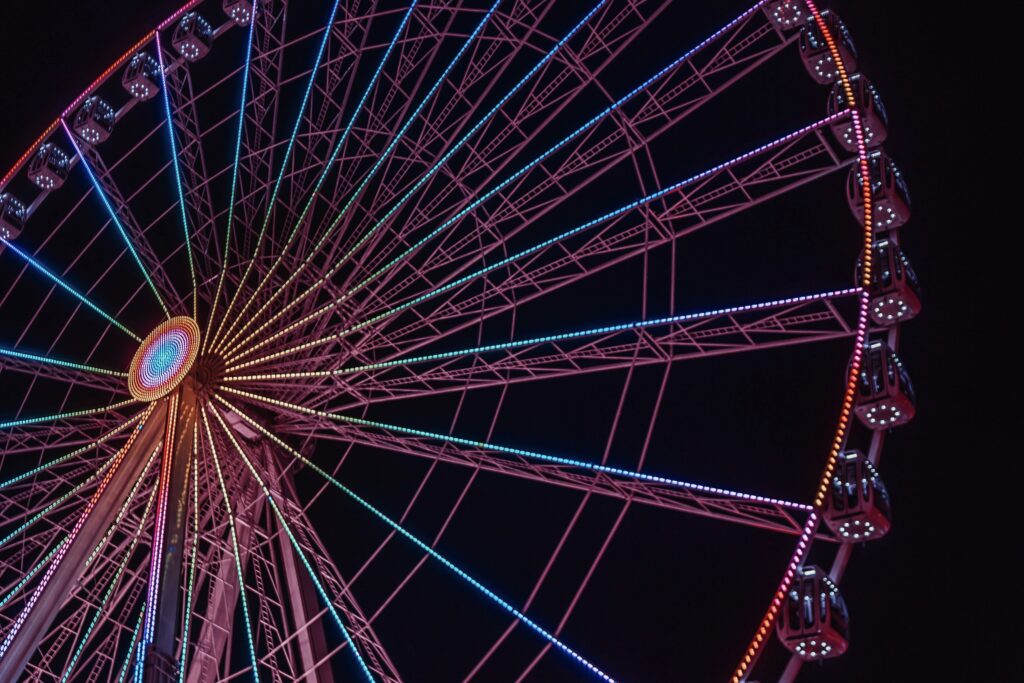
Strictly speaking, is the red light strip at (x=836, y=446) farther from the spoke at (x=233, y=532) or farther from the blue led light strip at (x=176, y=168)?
the blue led light strip at (x=176, y=168)

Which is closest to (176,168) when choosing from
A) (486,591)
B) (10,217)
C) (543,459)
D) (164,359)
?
(164,359)

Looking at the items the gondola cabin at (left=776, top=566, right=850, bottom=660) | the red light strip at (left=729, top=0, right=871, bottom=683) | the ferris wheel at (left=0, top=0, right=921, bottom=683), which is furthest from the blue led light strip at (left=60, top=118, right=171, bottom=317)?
the gondola cabin at (left=776, top=566, right=850, bottom=660)

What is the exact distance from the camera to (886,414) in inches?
552

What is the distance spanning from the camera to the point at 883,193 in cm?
1516

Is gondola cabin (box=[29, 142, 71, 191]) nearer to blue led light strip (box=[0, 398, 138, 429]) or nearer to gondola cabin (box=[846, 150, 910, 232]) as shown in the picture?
blue led light strip (box=[0, 398, 138, 429])

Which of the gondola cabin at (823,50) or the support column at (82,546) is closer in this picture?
the support column at (82,546)

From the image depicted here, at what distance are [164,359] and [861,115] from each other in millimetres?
9232

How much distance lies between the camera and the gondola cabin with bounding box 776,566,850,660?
1251 centimetres

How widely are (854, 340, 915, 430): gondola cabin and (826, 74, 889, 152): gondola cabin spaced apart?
8.67 ft

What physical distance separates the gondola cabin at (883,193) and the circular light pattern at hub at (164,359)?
834 cm

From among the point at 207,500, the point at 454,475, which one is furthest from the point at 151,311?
the point at 207,500

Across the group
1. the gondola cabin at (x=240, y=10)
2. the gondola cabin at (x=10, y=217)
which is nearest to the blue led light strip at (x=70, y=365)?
the gondola cabin at (x=10, y=217)

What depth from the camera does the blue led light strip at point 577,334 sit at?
47.3ft

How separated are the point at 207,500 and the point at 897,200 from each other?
1038cm
